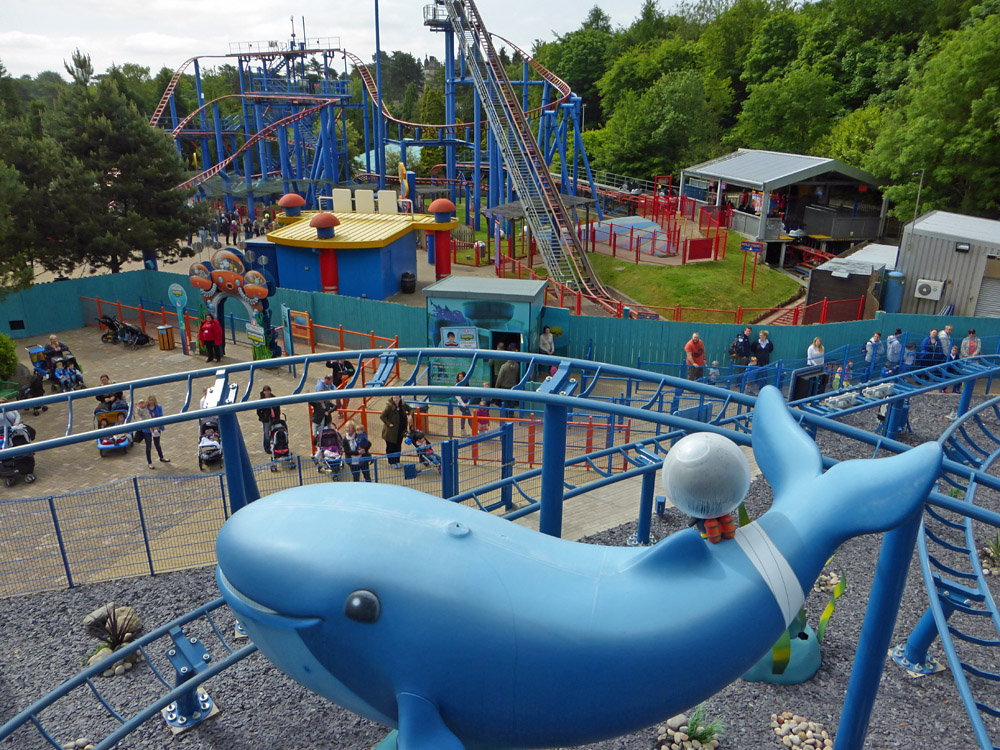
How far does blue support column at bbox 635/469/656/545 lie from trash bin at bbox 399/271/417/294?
1542 cm

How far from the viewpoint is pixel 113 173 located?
22.9 m

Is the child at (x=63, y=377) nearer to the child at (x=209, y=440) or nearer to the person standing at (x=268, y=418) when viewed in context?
the child at (x=209, y=440)

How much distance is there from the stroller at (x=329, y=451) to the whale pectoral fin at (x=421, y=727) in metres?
7.22

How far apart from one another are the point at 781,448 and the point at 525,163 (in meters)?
23.8

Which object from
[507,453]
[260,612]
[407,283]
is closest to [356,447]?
[507,453]

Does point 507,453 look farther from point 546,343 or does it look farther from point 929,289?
point 929,289

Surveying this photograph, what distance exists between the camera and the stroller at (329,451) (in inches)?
427

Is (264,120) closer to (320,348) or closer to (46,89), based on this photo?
(320,348)

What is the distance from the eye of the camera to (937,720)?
Answer: 693cm

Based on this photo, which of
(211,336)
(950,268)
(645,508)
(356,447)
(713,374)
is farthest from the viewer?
(950,268)

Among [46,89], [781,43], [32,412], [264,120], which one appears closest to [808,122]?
[781,43]

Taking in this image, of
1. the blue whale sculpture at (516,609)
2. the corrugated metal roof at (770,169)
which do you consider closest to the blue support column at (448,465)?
the blue whale sculpture at (516,609)

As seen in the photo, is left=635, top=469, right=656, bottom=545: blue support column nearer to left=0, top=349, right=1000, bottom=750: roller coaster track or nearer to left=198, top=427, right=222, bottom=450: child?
left=0, top=349, right=1000, bottom=750: roller coaster track

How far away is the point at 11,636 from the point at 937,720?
32.2ft
